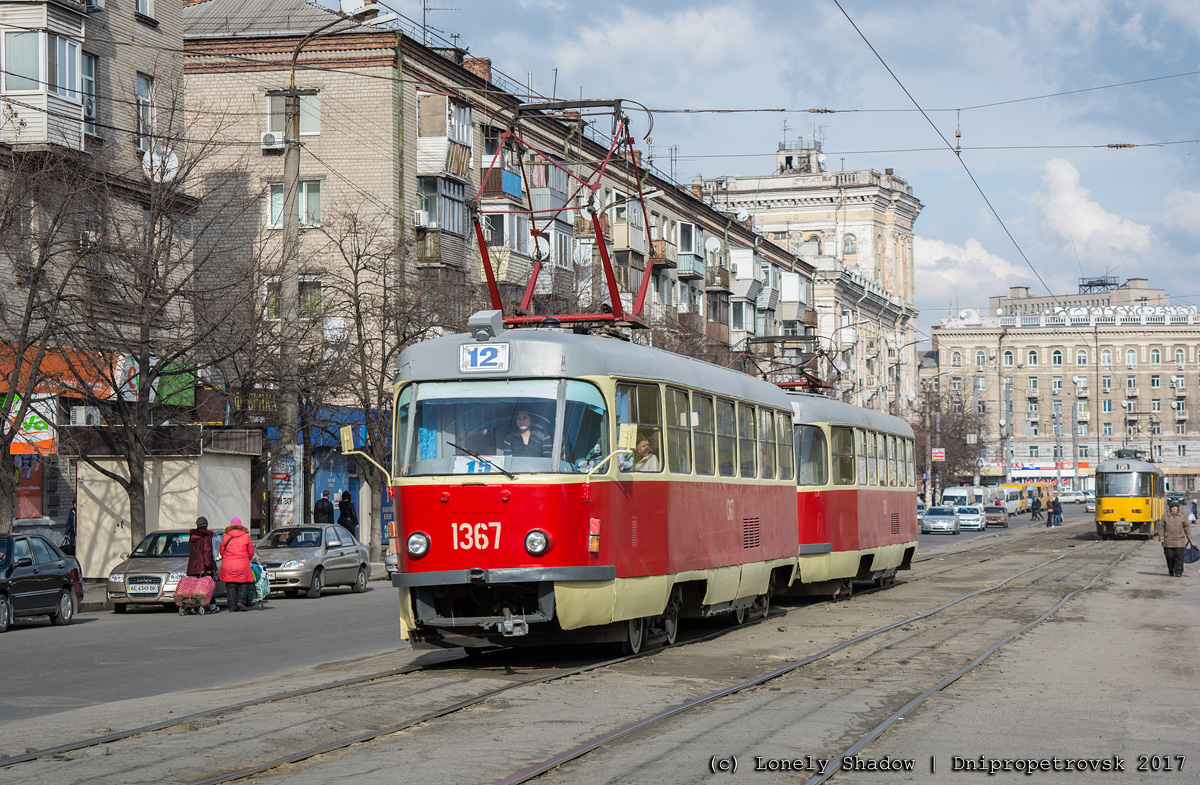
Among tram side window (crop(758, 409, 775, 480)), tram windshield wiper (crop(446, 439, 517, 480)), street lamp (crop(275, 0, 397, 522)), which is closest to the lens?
tram windshield wiper (crop(446, 439, 517, 480))

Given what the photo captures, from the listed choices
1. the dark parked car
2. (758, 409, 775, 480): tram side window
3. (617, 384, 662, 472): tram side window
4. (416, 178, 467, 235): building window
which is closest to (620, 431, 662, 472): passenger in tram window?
(617, 384, 662, 472): tram side window

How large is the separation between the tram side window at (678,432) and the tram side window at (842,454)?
7667mm

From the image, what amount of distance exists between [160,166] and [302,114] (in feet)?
54.1

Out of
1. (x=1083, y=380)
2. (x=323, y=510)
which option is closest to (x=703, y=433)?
(x=323, y=510)

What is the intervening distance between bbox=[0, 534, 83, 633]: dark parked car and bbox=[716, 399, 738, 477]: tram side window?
9716 mm

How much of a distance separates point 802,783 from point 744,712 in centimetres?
261

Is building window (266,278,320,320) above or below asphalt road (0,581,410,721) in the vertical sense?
above

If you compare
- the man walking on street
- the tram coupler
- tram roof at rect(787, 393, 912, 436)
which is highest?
tram roof at rect(787, 393, 912, 436)

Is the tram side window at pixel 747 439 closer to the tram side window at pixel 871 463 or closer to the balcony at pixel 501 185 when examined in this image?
the tram side window at pixel 871 463

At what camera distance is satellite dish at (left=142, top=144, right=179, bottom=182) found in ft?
89.8

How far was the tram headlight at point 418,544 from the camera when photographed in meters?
12.8

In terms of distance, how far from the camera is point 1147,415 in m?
130

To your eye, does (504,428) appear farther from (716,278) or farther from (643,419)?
(716,278)

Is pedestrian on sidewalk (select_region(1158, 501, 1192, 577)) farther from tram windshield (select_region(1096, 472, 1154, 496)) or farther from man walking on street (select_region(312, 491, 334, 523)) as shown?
tram windshield (select_region(1096, 472, 1154, 496))
